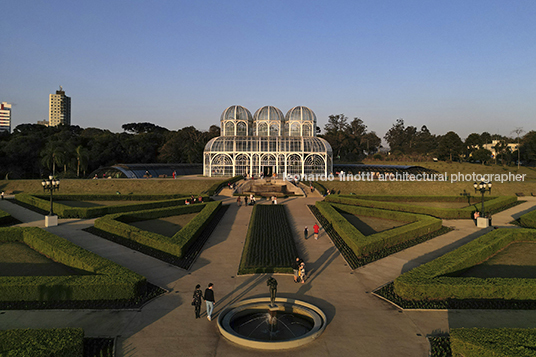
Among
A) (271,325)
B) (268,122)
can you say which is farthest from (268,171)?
(271,325)

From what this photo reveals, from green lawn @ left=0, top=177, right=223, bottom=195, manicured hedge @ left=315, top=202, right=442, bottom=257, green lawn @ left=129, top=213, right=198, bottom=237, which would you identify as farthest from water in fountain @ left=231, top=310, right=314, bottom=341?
green lawn @ left=0, top=177, right=223, bottom=195

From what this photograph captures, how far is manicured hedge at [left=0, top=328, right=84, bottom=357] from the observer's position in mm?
8234

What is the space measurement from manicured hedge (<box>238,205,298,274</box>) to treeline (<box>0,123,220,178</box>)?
46.0 metres

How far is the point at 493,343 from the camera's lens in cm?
868

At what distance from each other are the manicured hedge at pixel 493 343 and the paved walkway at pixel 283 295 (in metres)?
1.10

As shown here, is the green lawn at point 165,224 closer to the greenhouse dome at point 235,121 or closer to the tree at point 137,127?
the greenhouse dome at point 235,121

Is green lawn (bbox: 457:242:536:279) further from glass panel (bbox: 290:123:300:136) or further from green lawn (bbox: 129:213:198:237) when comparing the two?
glass panel (bbox: 290:123:300:136)

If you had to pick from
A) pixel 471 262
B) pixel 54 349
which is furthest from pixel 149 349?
pixel 471 262

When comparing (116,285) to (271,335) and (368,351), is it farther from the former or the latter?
(368,351)

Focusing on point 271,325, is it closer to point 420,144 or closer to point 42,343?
point 42,343

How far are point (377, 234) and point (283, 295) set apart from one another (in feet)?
32.8

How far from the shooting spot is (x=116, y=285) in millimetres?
12797

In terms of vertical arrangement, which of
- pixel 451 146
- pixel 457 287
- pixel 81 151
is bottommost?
pixel 457 287

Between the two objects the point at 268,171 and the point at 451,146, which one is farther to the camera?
the point at 451,146
